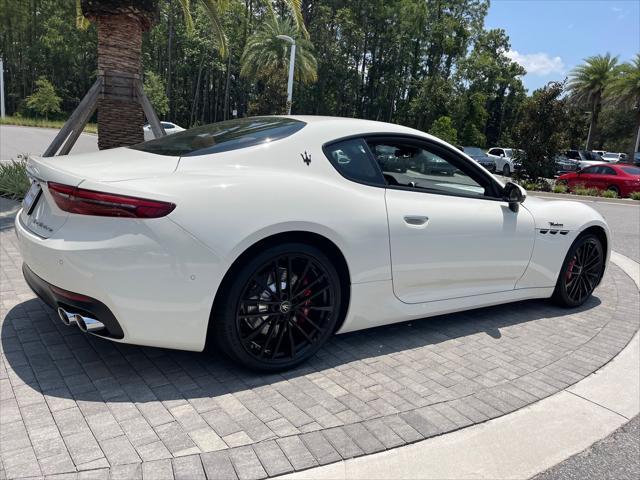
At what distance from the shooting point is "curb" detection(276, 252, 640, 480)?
7.47ft

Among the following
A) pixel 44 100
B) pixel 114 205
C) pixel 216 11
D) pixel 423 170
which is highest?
pixel 216 11

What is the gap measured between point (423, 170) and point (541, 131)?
1777cm

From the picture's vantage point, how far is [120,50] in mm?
7930

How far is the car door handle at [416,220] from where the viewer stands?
3346 mm

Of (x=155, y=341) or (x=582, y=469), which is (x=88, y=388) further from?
(x=582, y=469)

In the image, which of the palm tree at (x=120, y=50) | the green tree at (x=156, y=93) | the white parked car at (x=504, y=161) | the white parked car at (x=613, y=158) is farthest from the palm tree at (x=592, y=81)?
the palm tree at (x=120, y=50)

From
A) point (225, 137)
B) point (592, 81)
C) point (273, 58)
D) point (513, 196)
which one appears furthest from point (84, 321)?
point (592, 81)

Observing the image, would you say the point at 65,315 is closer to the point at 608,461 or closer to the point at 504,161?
the point at 608,461

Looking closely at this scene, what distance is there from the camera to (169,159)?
2932mm

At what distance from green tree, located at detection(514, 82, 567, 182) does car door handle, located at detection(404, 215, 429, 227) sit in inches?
700

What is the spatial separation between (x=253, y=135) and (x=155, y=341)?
1408mm

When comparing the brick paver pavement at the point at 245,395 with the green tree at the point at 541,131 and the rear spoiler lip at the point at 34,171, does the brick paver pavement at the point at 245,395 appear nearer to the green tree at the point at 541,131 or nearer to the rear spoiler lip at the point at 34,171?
the rear spoiler lip at the point at 34,171

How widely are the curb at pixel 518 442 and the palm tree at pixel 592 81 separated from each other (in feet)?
157

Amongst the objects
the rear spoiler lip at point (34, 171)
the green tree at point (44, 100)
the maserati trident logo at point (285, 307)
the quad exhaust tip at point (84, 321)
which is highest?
the green tree at point (44, 100)
